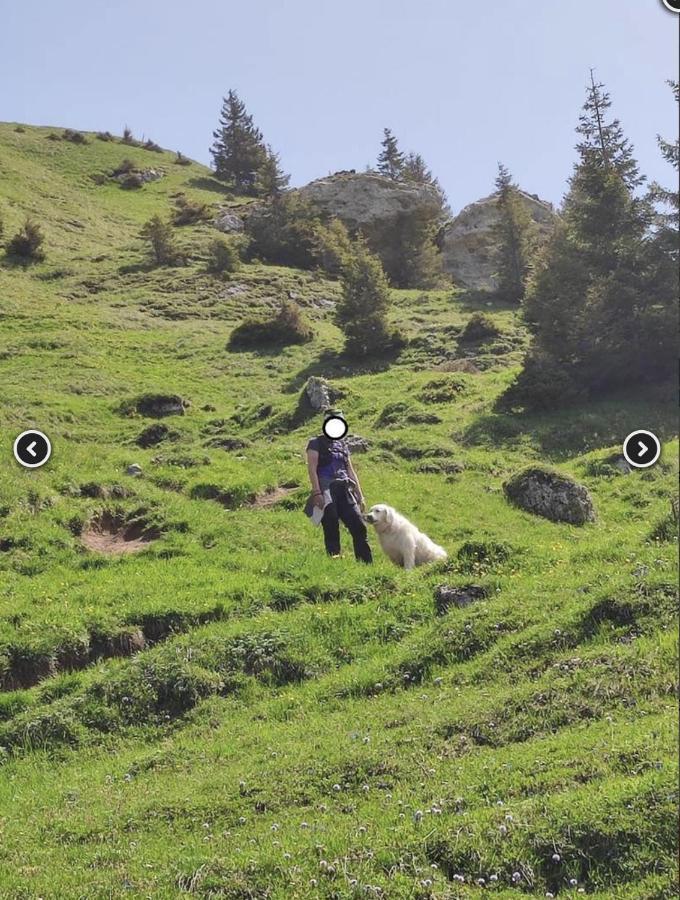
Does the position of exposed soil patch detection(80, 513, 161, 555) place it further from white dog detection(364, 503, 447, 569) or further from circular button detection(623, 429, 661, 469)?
circular button detection(623, 429, 661, 469)

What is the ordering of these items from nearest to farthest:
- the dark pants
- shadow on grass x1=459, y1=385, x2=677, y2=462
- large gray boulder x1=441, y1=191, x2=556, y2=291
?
the dark pants → shadow on grass x1=459, y1=385, x2=677, y2=462 → large gray boulder x1=441, y1=191, x2=556, y2=291

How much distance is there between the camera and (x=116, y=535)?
19.8 m

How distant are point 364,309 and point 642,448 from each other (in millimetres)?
36180

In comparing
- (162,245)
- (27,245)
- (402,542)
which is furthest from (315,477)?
(27,245)

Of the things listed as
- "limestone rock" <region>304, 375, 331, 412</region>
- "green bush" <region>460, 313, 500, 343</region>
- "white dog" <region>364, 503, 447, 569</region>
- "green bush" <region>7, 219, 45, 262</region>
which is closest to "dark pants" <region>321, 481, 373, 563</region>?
"white dog" <region>364, 503, 447, 569</region>

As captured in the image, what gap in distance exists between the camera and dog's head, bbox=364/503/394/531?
14.9 meters

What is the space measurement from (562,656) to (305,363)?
110ft

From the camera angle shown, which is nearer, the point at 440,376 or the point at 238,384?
the point at 440,376

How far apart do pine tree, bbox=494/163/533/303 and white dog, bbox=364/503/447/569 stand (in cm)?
4522

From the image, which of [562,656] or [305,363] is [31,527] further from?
[305,363]

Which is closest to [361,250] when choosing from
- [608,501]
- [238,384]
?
[238,384]

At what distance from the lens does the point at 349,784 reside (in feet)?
27.2

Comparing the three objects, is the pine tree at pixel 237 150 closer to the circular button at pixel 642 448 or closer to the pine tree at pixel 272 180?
the pine tree at pixel 272 180

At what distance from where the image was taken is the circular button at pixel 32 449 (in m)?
22.7
